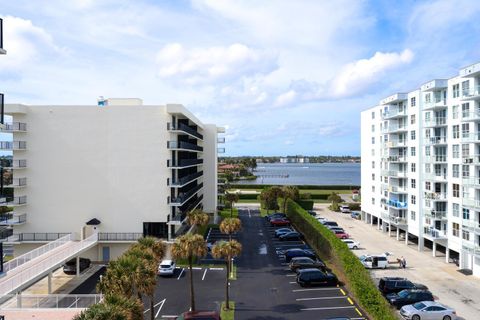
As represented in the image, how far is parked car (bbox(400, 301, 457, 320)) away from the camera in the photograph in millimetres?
29875

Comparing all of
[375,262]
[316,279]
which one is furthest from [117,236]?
[375,262]

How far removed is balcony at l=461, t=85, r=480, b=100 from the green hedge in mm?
18557

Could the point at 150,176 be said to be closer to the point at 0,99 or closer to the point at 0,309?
the point at 0,309

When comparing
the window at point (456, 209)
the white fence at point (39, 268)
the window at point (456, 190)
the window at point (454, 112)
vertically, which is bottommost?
the white fence at point (39, 268)

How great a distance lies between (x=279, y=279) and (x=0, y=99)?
29.3 m

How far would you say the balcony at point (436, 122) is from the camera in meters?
47.6

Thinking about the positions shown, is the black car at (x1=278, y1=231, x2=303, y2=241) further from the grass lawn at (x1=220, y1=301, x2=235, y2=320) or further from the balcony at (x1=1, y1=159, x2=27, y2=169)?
the balcony at (x1=1, y1=159, x2=27, y2=169)

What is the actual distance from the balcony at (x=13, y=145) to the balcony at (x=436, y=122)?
45869 millimetres

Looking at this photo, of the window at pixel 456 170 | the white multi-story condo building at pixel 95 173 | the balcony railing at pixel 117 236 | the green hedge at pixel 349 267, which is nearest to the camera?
the green hedge at pixel 349 267

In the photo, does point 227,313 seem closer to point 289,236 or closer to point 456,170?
point 289,236

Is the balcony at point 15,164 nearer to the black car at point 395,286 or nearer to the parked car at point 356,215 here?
the black car at point 395,286

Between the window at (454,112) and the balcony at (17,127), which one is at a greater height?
the window at (454,112)

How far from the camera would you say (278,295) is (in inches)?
1388

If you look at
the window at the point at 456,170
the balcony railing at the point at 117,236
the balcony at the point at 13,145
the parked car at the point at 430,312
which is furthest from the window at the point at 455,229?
the balcony at the point at 13,145
